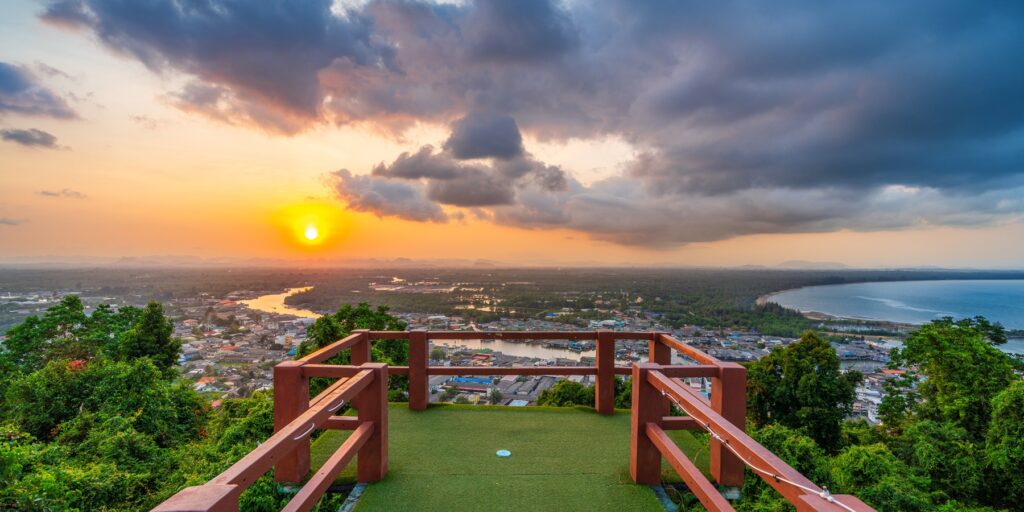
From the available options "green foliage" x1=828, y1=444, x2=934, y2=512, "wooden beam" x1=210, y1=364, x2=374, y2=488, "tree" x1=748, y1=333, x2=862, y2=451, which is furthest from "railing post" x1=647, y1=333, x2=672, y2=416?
"tree" x1=748, y1=333, x2=862, y2=451

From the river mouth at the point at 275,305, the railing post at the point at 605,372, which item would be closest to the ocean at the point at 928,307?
the railing post at the point at 605,372

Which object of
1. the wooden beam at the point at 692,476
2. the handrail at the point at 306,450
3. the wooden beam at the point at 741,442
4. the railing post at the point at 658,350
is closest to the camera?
the handrail at the point at 306,450

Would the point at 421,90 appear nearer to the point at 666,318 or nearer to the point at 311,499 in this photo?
the point at 311,499

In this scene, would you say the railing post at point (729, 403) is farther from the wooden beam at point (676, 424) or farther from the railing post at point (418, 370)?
the railing post at point (418, 370)

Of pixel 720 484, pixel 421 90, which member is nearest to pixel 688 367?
pixel 720 484

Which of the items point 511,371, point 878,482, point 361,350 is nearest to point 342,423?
point 361,350

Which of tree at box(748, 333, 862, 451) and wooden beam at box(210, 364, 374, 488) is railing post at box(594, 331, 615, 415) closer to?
wooden beam at box(210, 364, 374, 488)
